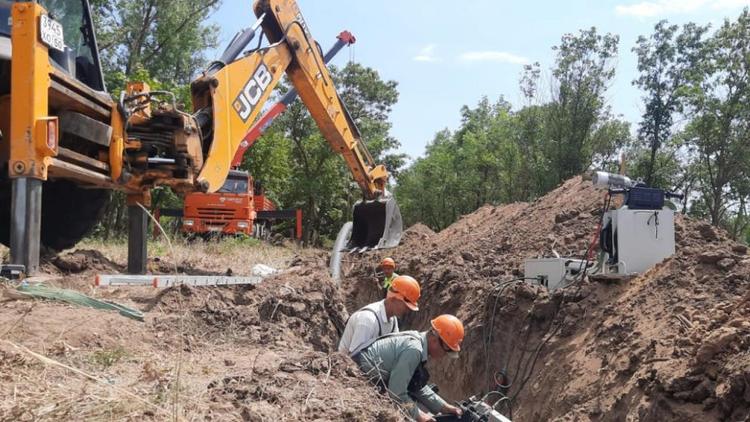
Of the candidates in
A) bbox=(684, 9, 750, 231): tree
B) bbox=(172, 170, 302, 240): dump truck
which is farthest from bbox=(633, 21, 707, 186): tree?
bbox=(172, 170, 302, 240): dump truck

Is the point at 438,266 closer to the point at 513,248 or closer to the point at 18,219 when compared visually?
the point at 513,248

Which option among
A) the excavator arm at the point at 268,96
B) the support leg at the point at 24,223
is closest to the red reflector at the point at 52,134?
the support leg at the point at 24,223

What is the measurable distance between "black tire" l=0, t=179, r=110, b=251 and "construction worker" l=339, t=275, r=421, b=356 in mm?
4664

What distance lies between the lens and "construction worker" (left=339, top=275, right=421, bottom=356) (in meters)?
5.43

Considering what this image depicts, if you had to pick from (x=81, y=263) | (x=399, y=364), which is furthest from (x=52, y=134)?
(x=399, y=364)

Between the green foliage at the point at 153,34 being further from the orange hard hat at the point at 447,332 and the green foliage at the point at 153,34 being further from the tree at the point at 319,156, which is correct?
the orange hard hat at the point at 447,332

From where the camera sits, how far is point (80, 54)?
767cm

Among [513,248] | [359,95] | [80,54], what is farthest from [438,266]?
[359,95]

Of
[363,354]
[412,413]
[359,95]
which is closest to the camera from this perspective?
[412,413]

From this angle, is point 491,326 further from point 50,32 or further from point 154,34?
point 154,34

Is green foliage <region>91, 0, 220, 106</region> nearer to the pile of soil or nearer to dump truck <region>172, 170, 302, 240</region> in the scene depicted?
dump truck <region>172, 170, 302, 240</region>

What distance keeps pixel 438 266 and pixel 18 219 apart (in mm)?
7652

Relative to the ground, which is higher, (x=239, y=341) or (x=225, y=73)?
(x=225, y=73)

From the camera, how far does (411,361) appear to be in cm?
492
